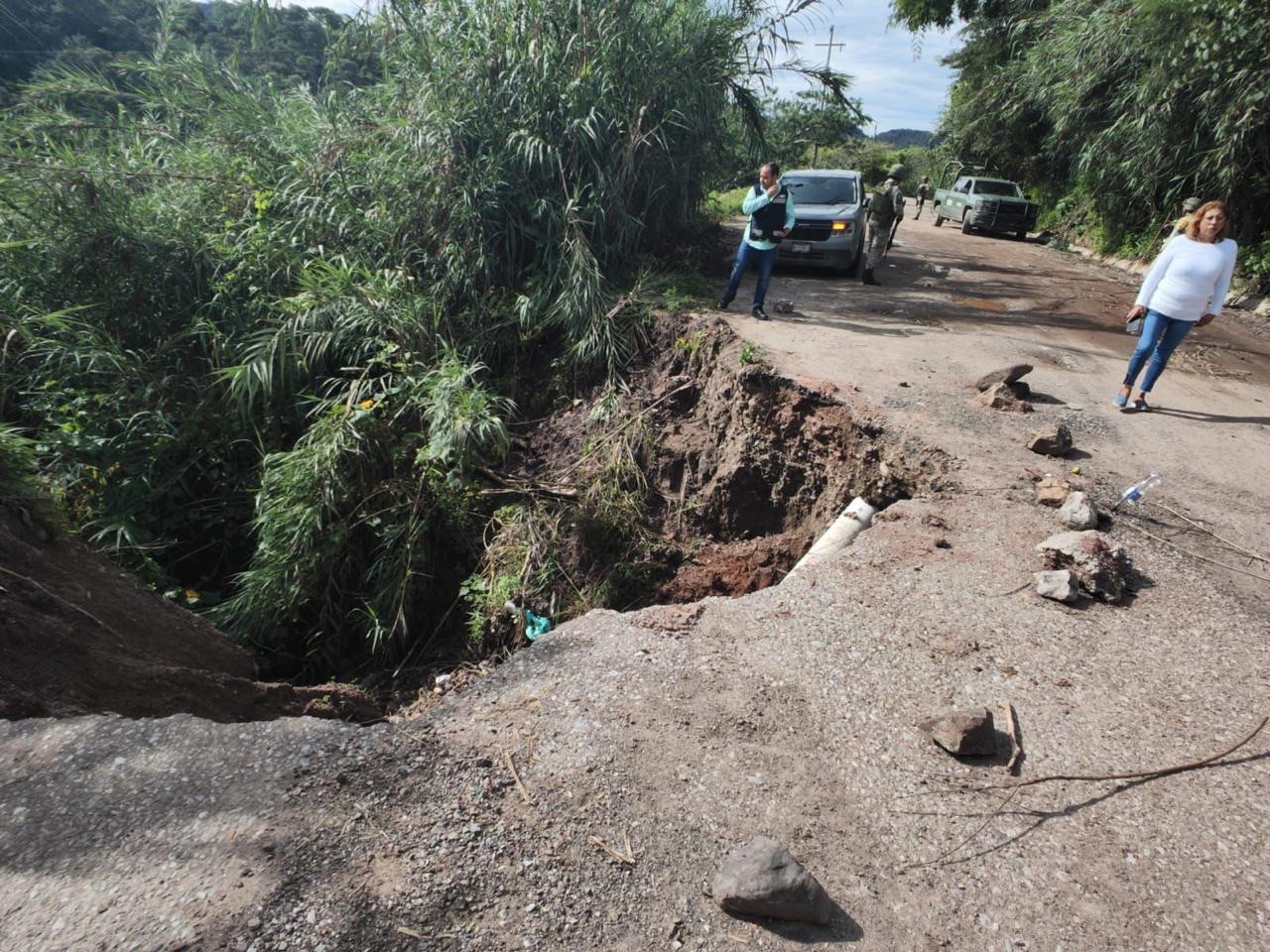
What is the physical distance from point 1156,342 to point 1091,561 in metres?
3.04

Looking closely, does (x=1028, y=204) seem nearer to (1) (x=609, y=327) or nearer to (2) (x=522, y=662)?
(1) (x=609, y=327)

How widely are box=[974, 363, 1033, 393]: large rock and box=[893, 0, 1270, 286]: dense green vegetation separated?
7.89 metres

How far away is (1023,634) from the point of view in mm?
3506

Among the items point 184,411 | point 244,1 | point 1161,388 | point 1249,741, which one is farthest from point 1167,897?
point 244,1

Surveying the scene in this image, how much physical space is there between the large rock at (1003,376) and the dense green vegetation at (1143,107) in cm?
789

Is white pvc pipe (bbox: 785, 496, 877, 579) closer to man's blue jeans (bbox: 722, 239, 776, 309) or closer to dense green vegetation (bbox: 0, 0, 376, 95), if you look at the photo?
man's blue jeans (bbox: 722, 239, 776, 309)

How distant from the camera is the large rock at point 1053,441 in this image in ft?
16.7

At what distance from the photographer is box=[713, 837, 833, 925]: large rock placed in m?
2.17

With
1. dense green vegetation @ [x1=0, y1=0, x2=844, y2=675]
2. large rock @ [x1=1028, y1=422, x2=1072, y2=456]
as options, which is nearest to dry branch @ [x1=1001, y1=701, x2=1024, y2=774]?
large rock @ [x1=1028, y1=422, x2=1072, y2=456]

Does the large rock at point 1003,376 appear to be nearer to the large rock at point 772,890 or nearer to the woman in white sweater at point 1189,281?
the woman in white sweater at point 1189,281

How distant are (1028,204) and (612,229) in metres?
14.7

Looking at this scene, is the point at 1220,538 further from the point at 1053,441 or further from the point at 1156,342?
the point at 1156,342

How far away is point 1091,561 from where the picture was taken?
3748mm

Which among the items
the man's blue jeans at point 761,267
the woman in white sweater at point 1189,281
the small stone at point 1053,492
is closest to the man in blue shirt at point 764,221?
the man's blue jeans at point 761,267
